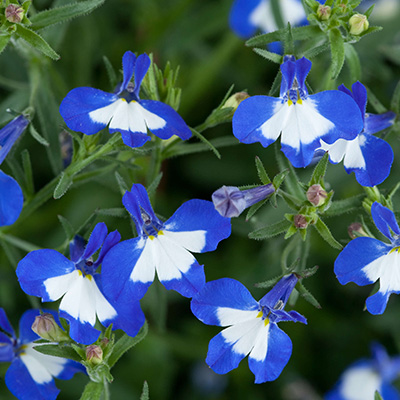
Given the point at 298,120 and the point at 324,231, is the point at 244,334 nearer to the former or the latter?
the point at 324,231

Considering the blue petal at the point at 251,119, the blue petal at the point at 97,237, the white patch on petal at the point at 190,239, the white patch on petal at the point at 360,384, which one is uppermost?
the blue petal at the point at 251,119

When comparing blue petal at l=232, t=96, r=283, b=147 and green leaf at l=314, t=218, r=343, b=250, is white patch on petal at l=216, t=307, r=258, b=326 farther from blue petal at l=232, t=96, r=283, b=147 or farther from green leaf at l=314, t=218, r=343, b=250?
A: blue petal at l=232, t=96, r=283, b=147

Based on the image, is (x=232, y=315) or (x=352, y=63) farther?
(x=352, y=63)

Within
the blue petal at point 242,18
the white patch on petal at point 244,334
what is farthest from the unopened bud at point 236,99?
the blue petal at point 242,18

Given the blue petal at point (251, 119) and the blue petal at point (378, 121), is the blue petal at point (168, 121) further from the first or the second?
the blue petal at point (378, 121)

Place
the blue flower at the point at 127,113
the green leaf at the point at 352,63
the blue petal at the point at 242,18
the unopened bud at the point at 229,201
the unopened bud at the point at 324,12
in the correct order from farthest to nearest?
1. the blue petal at the point at 242,18
2. the green leaf at the point at 352,63
3. the unopened bud at the point at 324,12
4. the blue flower at the point at 127,113
5. the unopened bud at the point at 229,201

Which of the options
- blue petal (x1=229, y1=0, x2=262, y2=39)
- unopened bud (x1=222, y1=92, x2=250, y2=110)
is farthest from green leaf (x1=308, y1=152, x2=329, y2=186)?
blue petal (x1=229, y1=0, x2=262, y2=39)

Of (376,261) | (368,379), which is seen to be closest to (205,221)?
(376,261)
